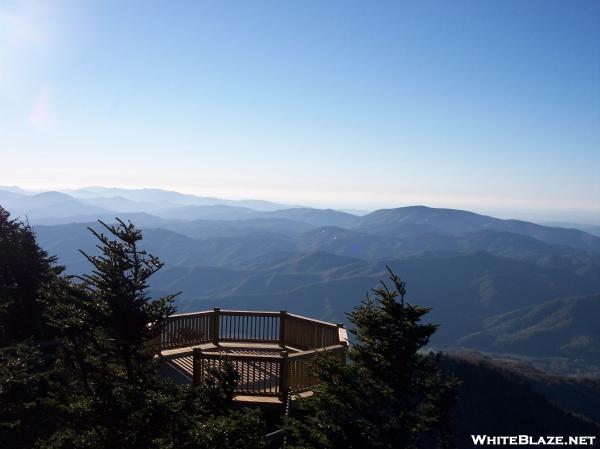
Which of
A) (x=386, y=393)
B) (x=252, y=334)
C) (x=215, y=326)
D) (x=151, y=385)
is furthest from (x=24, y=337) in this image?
(x=386, y=393)

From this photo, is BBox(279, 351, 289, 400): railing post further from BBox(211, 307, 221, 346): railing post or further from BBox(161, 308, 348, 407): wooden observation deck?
BBox(211, 307, 221, 346): railing post

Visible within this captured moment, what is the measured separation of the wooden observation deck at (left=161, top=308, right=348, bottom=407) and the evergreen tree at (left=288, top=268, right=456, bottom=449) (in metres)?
1.74

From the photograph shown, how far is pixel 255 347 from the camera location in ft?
46.9

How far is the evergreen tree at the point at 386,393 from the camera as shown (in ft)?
25.3

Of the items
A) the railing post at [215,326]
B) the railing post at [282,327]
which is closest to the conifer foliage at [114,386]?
the railing post at [215,326]

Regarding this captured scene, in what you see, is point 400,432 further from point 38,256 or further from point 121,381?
point 38,256

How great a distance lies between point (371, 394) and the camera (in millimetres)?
8094

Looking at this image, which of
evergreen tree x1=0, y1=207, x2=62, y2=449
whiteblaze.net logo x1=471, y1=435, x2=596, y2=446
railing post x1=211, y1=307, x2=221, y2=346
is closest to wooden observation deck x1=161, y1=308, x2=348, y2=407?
railing post x1=211, y1=307, x2=221, y2=346

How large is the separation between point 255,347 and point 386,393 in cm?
703

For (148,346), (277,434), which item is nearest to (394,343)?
(277,434)

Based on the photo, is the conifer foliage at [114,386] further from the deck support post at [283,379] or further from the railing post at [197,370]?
the deck support post at [283,379]

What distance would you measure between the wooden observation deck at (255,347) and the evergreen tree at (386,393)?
174 cm

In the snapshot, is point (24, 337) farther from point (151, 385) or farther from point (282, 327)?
point (151, 385)

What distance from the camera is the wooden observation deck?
10.4 metres
